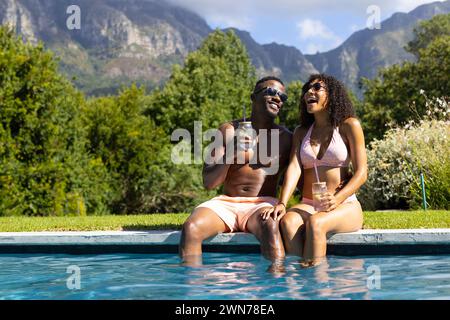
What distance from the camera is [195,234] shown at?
5.35 m

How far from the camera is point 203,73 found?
30891 millimetres

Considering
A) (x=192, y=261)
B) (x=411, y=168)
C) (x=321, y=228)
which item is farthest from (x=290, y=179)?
(x=411, y=168)

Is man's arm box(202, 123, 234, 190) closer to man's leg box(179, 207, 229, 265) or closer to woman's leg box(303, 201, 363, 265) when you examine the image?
man's leg box(179, 207, 229, 265)

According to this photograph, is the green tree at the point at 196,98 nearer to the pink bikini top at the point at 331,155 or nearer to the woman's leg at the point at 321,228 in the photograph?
the pink bikini top at the point at 331,155

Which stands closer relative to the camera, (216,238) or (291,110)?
(216,238)

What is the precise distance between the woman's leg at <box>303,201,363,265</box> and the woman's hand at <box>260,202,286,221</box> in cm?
28

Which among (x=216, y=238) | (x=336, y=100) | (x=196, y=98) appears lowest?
(x=216, y=238)

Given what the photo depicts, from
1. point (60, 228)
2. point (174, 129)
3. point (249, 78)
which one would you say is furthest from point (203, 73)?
point (60, 228)

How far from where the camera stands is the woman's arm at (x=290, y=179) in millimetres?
5230

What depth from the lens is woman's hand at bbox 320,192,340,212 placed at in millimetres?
5188

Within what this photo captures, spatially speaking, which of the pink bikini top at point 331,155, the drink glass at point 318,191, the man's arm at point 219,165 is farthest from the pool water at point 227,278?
the pink bikini top at point 331,155

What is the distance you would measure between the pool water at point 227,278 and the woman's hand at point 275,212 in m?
0.38

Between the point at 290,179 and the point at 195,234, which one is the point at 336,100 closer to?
the point at 290,179

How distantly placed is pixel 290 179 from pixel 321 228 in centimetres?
63
